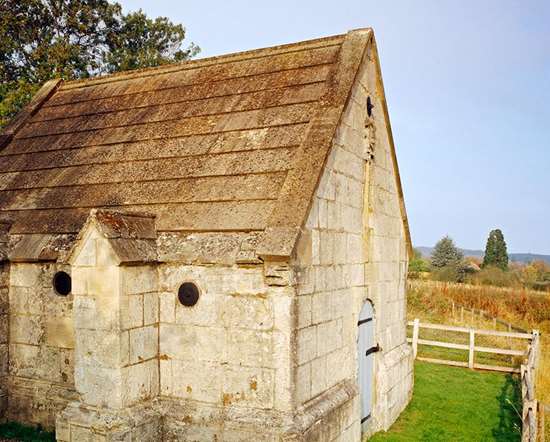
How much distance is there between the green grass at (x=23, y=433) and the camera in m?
6.82

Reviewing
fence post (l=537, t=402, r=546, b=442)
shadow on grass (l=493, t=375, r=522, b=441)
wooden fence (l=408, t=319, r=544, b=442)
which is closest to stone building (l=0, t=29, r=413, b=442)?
shadow on grass (l=493, t=375, r=522, b=441)

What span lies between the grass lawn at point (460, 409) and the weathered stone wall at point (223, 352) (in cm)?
352

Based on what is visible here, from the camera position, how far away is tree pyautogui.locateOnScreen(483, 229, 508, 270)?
6481 cm

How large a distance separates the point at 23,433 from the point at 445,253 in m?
65.5

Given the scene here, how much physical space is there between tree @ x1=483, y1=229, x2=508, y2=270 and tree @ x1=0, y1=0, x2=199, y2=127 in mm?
53752

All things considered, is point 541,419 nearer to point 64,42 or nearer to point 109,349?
point 109,349

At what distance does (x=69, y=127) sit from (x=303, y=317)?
19.8 feet

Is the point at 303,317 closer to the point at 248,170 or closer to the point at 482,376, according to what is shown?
the point at 248,170

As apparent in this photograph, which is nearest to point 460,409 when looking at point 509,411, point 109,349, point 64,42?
point 509,411

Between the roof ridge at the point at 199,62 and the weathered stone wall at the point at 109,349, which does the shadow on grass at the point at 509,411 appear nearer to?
the weathered stone wall at the point at 109,349

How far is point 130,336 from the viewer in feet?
19.0

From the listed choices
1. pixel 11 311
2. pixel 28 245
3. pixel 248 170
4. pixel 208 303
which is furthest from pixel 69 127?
pixel 208 303

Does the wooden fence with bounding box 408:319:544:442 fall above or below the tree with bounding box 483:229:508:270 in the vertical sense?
below

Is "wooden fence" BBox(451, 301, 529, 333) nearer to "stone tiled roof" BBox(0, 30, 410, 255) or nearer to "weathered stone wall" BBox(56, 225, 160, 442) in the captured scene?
"stone tiled roof" BBox(0, 30, 410, 255)
